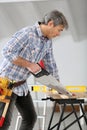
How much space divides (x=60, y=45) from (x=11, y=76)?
3.06 meters

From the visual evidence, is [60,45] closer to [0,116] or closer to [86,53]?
[86,53]

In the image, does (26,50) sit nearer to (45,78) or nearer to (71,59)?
(45,78)

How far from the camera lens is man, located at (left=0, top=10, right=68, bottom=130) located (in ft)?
6.88

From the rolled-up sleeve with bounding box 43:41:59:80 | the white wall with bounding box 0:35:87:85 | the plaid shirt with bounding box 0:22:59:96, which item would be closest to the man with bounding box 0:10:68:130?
the plaid shirt with bounding box 0:22:59:96

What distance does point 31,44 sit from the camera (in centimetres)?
218

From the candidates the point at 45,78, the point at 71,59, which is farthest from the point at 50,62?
the point at 71,59

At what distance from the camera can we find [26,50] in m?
2.16

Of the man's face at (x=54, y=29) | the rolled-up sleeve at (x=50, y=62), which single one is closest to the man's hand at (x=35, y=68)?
the man's face at (x=54, y=29)

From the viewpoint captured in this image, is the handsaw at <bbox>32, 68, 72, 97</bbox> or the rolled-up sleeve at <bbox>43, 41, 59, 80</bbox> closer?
the handsaw at <bbox>32, 68, 72, 97</bbox>

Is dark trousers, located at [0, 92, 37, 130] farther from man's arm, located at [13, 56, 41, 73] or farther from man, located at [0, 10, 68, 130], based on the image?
man's arm, located at [13, 56, 41, 73]

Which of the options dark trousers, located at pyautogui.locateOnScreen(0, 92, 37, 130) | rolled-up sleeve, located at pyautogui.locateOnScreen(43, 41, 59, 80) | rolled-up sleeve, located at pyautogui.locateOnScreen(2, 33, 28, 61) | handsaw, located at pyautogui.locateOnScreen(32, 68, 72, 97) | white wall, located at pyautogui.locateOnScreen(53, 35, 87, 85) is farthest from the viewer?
white wall, located at pyautogui.locateOnScreen(53, 35, 87, 85)

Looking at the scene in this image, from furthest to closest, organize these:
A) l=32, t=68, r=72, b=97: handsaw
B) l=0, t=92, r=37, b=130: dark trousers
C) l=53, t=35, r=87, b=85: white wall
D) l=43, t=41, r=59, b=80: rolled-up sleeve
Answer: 1. l=53, t=35, r=87, b=85: white wall
2. l=43, t=41, r=59, b=80: rolled-up sleeve
3. l=0, t=92, r=37, b=130: dark trousers
4. l=32, t=68, r=72, b=97: handsaw

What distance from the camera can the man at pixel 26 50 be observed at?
2098mm

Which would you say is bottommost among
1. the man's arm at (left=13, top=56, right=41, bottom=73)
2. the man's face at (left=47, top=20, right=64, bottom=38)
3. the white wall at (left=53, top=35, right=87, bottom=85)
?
the white wall at (left=53, top=35, right=87, bottom=85)
